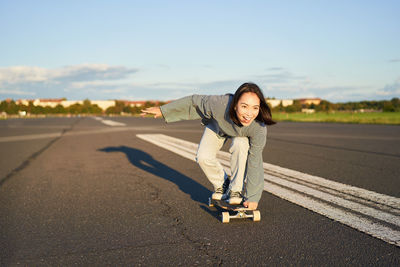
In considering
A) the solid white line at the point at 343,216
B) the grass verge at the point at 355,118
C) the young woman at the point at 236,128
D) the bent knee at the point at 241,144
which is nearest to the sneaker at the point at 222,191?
the young woman at the point at 236,128

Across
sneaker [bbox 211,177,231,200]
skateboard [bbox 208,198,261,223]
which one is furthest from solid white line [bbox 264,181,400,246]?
sneaker [bbox 211,177,231,200]

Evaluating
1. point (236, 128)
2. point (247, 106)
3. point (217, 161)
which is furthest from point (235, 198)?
point (247, 106)

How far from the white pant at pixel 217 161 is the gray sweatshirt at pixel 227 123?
95 millimetres

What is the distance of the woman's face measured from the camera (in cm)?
348

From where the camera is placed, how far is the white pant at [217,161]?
383cm

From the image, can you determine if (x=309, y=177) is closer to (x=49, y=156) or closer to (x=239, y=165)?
(x=239, y=165)

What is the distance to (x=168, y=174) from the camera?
657 centimetres

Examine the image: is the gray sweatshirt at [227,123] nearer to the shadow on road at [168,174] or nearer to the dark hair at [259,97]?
the dark hair at [259,97]

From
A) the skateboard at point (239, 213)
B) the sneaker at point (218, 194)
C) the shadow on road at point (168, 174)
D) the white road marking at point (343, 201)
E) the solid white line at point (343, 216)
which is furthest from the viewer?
the shadow on road at point (168, 174)

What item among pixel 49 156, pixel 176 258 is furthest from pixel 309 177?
pixel 49 156

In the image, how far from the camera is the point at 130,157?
356 inches

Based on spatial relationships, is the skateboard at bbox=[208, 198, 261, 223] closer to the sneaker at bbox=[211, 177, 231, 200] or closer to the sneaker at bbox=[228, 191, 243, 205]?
the sneaker at bbox=[228, 191, 243, 205]

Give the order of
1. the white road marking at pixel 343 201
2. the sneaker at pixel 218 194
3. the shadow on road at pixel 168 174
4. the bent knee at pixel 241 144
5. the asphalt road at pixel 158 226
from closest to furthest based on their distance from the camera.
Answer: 1. the asphalt road at pixel 158 226
2. the white road marking at pixel 343 201
3. the bent knee at pixel 241 144
4. the sneaker at pixel 218 194
5. the shadow on road at pixel 168 174

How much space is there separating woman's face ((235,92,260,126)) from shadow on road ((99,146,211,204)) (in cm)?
148
